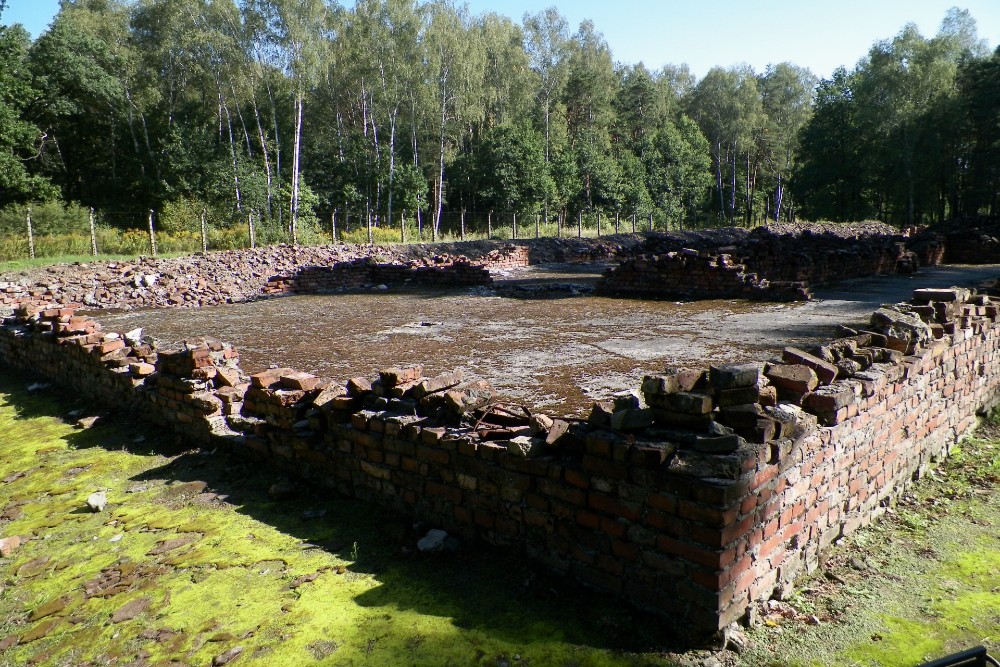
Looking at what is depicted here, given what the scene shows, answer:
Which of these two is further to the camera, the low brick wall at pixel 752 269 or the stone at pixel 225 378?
the low brick wall at pixel 752 269

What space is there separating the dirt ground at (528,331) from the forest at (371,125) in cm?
1586

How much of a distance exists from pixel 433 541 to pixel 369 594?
438 millimetres

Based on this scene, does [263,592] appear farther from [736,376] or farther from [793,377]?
[793,377]

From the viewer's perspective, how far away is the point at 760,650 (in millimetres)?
2365

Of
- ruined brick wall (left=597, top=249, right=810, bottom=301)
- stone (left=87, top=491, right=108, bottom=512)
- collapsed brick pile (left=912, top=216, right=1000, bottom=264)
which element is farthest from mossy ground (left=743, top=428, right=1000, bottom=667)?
collapsed brick pile (left=912, top=216, right=1000, bottom=264)

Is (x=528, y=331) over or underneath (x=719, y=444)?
underneath

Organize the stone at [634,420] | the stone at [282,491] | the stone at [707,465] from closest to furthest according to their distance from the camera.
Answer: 1. the stone at [707,465]
2. the stone at [634,420]
3. the stone at [282,491]

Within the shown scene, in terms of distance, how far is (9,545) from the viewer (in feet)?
11.4

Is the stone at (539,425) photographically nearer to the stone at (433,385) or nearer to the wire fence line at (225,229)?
the stone at (433,385)

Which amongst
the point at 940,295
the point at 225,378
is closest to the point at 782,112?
the point at 940,295

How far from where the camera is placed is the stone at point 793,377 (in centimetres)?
294

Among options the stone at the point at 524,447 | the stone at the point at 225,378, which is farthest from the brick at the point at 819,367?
the stone at the point at 225,378

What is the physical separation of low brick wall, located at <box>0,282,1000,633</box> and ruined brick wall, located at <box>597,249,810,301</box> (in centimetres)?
723

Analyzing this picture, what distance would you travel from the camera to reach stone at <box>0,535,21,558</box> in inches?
135
